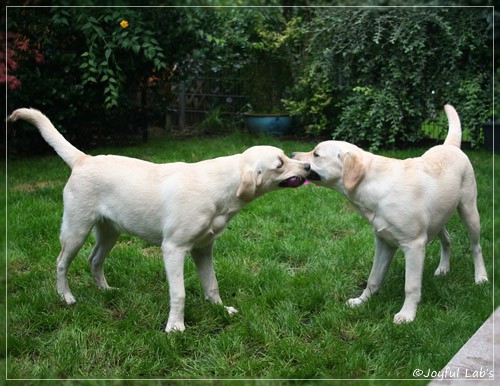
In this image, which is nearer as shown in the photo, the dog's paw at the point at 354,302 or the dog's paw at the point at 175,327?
the dog's paw at the point at 175,327

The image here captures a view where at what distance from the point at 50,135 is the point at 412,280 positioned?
2.23m

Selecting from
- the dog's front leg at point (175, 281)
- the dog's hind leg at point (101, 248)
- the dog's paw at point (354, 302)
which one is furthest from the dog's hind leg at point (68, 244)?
the dog's paw at point (354, 302)

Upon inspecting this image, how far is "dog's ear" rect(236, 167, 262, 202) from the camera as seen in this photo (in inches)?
106

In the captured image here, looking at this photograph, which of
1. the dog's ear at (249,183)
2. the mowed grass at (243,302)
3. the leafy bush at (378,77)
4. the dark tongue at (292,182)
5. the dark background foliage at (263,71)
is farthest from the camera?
the leafy bush at (378,77)

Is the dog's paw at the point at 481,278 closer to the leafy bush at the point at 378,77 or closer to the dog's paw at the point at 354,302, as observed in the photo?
the dog's paw at the point at 354,302

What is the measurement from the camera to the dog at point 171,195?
9.00ft

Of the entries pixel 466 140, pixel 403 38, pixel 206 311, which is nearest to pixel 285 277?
pixel 206 311

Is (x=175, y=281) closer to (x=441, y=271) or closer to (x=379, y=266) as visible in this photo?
(x=379, y=266)

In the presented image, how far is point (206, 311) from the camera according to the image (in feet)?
9.79

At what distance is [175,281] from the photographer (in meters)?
2.75

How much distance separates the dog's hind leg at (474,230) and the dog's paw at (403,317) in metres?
0.75

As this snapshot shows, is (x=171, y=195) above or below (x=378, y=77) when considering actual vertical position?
below

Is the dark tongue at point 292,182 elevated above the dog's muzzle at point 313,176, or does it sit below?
above

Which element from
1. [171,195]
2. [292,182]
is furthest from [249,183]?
[171,195]
